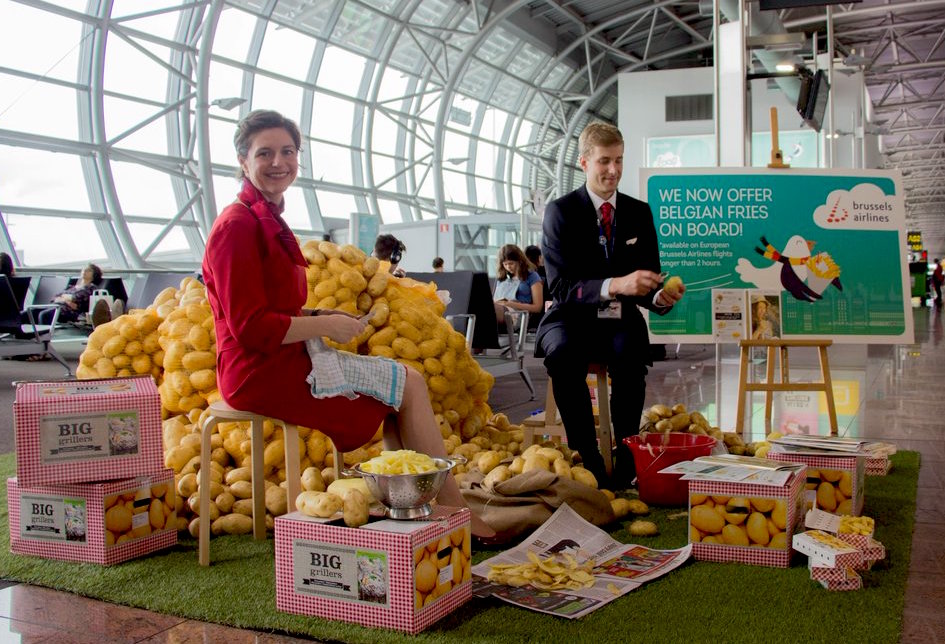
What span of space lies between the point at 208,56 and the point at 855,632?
1018 cm

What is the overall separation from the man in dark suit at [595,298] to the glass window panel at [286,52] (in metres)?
10.9

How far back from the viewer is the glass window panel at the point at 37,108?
971 cm

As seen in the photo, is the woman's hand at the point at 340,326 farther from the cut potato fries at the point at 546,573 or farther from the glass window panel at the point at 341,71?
the glass window panel at the point at 341,71

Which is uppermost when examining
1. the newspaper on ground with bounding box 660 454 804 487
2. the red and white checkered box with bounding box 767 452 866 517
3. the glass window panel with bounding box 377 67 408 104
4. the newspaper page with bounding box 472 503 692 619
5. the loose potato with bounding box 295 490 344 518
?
the glass window panel with bounding box 377 67 408 104

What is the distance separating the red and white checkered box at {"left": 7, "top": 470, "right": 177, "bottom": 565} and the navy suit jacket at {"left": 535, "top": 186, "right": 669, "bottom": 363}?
1593 mm

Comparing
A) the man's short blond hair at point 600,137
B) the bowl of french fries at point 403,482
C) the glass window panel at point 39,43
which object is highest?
the glass window panel at point 39,43

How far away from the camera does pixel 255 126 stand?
2.45 m

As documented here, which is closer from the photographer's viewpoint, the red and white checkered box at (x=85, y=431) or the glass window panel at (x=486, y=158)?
the red and white checkered box at (x=85, y=431)

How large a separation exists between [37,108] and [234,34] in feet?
11.5

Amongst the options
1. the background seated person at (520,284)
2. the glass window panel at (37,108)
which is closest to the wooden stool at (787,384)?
the background seated person at (520,284)

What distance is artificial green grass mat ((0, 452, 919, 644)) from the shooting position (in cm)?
192

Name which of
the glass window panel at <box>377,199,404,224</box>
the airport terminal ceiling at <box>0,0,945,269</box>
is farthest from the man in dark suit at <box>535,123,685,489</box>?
the glass window panel at <box>377,199,404,224</box>

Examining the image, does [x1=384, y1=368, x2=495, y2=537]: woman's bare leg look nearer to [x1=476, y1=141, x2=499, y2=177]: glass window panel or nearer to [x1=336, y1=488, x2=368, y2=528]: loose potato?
[x1=336, y1=488, x2=368, y2=528]: loose potato

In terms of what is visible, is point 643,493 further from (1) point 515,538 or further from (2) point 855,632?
(2) point 855,632
